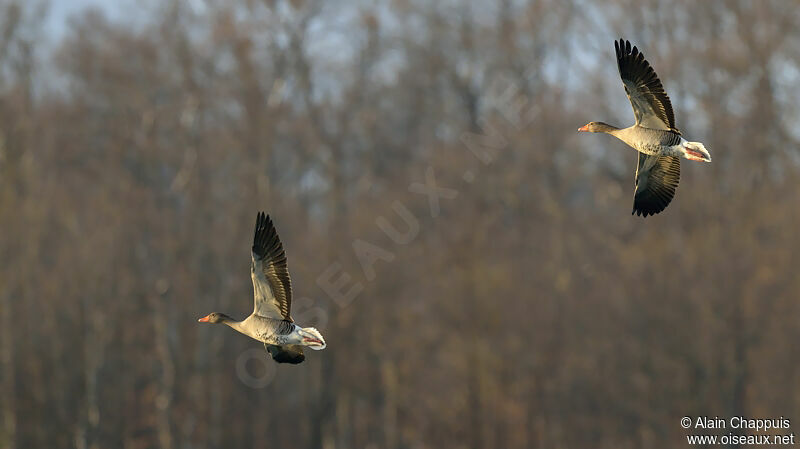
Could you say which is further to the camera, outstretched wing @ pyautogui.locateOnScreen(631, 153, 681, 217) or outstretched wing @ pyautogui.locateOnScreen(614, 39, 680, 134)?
outstretched wing @ pyautogui.locateOnScreen(631, 153, 681, 217)

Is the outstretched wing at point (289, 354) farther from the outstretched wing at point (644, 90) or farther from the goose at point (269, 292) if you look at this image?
the outstretched wing at point (644, 90)

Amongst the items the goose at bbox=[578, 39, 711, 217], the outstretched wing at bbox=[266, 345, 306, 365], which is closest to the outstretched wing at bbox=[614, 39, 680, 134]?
the goose at bbox=[578, 39, 711, 217]

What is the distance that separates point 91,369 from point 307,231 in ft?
30.2

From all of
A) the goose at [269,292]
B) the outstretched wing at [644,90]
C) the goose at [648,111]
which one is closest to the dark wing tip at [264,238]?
the goose at [269,292]

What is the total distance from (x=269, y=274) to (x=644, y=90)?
11.0ft

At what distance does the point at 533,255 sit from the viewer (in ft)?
121

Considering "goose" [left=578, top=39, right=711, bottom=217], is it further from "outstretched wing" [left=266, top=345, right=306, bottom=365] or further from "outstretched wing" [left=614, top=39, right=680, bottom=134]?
"outstretched wing" [left=266, top=345, right=306, bottom=365]

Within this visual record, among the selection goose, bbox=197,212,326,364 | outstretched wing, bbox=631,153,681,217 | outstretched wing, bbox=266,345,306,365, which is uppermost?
outstretched wing, bbox=631,153,681,217

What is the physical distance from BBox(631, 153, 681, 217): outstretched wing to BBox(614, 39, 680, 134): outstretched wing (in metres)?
1.13

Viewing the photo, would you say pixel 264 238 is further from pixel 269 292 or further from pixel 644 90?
pixel 644 90

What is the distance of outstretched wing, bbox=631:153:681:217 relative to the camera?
10758mm

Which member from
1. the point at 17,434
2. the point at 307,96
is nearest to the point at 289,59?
the point at 307,96

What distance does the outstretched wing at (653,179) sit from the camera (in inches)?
424

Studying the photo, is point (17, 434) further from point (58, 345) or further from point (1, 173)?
point (1, 173)
